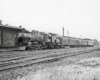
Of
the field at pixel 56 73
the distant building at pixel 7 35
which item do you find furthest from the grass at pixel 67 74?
the distant building at pixel 7 35

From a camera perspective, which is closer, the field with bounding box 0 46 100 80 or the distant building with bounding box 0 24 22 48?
the field with bounding box 0 46 100 80

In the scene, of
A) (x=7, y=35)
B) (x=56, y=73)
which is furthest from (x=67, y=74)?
(x=7, y=35)

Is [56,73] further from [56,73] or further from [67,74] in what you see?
[67,74]

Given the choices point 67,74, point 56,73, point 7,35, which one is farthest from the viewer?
point 7,35

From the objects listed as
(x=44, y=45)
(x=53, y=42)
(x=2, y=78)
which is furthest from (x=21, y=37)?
(x=2, y=78)

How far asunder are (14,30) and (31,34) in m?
4.71

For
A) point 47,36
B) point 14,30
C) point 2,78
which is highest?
point 14,30

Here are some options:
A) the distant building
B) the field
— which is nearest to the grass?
the field

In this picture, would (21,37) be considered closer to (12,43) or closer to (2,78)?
(12,43)

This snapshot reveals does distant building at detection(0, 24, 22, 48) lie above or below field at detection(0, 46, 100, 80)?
above

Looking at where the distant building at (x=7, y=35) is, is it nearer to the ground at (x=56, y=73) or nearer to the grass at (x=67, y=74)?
the ground at (x=56, y=73)

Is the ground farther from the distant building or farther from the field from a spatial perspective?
the distant building

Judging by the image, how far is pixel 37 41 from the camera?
14.4 meters

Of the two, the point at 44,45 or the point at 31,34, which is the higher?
the point at 31,34
